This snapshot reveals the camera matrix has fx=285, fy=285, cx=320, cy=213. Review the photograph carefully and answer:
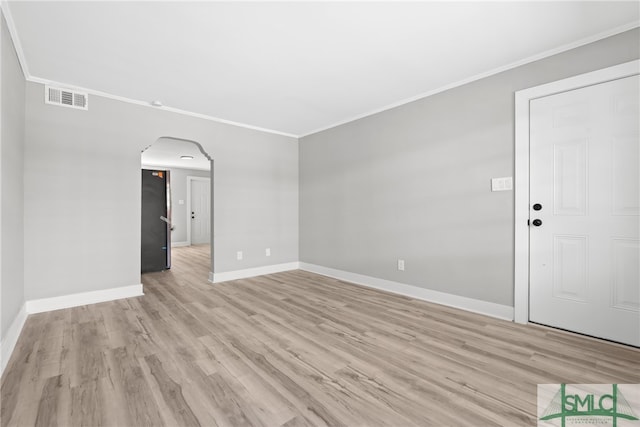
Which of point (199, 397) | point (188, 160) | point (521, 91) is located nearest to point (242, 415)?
point (199, 397)

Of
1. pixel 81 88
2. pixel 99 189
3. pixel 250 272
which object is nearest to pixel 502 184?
pixel 250 272

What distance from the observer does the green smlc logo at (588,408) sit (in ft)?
4.76

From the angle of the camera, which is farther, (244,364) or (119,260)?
(119,260)

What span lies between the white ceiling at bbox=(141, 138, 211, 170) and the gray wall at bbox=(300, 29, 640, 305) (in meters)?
2.98

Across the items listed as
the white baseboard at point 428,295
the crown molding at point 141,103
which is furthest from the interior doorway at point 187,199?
the white baseboard at point 428,295

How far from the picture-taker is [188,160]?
7.59 m

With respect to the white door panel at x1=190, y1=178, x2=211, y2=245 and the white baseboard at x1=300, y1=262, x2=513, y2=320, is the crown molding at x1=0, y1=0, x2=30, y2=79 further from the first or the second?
the white door panel at x1=190, y1=178, x2=211, y2=245

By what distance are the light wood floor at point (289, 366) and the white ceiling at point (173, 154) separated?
3.29m

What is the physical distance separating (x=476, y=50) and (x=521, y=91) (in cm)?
61

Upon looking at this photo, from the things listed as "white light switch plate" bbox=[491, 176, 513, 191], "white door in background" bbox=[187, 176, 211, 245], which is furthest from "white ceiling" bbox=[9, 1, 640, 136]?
"white door in background" bbox=[187, 176, 211, 245]

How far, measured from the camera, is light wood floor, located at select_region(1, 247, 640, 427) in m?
1.48

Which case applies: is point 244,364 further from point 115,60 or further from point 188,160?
point 188,160

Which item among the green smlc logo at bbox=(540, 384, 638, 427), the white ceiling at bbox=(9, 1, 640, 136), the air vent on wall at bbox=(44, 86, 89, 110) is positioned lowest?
the green smlc logo at bbox=(540, 384, 638, 427)

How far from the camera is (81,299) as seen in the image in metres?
3.16
